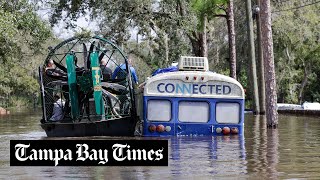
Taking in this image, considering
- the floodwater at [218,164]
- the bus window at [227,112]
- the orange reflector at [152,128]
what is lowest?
the floodwater at [218,164]

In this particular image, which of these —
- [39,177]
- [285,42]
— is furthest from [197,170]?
[285,42]

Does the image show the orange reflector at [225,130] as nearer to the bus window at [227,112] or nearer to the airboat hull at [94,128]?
the bus window at [227,112]

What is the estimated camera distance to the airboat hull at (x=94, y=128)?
20547mm

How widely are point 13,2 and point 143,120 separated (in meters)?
23.6

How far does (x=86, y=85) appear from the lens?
67.9ft

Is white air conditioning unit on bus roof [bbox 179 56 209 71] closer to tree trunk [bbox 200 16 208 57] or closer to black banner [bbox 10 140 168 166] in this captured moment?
black banner [bbox 10 140 168 166]

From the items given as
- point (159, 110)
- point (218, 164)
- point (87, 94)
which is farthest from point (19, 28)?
point (218, 164)

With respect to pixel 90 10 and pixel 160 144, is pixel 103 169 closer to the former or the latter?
pixel 160 144

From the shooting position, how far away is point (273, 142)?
18.8 m

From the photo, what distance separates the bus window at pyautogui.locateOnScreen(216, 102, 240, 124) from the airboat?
2.35m

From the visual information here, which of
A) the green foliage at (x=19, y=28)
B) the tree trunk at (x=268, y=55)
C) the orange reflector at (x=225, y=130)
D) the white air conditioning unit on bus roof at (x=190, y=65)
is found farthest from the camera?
the green foliage at (x=19, y=28)

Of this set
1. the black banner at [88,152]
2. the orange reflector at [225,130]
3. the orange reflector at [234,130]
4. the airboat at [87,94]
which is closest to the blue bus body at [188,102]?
the orange reflector at [225,130]

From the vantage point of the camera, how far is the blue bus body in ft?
65.2

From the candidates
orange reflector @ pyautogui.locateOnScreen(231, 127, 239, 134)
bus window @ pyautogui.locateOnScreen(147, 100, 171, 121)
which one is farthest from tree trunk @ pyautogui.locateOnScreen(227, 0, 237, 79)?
Result: bus window @ pyautogui.locateOnScreen(147, 100, 171, 121)
